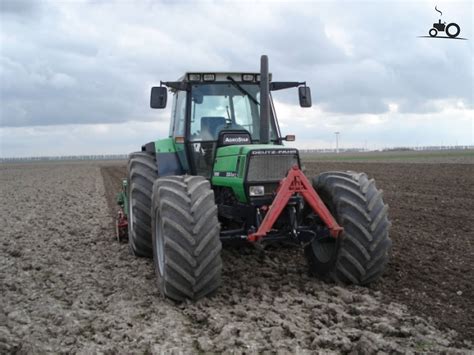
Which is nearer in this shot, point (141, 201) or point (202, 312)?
point (202, 312)

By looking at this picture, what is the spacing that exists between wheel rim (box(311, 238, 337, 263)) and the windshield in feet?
5.16

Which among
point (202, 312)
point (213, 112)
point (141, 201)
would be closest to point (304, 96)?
point (213, 112)

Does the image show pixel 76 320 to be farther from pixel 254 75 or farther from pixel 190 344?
pixel 254 75

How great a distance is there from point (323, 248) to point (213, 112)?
7.43ft

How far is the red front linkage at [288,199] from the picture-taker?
578cm

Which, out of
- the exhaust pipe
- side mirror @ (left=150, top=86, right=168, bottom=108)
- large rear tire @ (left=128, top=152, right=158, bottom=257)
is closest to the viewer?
the exhaust pipe

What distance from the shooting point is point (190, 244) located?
5453 mm

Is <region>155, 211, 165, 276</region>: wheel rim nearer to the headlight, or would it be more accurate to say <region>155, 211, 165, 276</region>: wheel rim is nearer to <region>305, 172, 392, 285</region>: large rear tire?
the headlight

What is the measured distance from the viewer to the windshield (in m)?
7.20

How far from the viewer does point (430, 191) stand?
53.1 ft

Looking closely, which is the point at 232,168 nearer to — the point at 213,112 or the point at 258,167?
the point at 258,167

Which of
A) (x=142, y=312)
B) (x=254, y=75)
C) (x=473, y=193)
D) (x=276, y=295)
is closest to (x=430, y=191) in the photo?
(x=473, y=193)

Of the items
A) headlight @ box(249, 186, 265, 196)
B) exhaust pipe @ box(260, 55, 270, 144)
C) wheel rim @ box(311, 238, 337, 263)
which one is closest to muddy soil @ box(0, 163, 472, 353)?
wheel rim @ box(311, 238, 337, 263)

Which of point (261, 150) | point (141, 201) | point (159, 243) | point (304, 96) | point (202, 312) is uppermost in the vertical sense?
point (304, 96)
